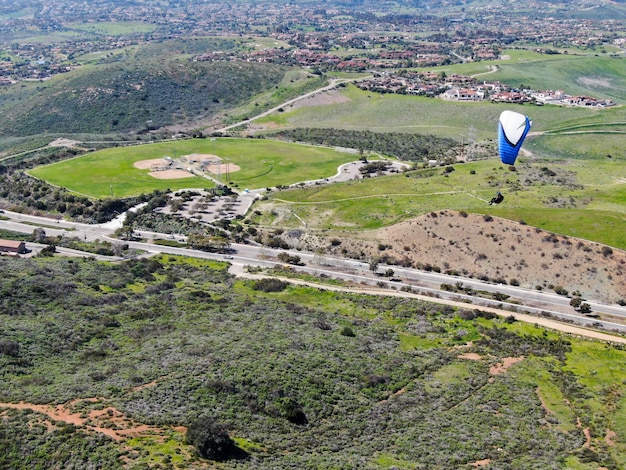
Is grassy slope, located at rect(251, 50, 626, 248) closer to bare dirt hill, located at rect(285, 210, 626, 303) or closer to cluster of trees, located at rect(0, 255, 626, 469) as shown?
bare dirt hill, located at rect(285, 210, 626, 303)

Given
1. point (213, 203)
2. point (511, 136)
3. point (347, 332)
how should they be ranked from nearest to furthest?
point (347, 332) → point (511, 136) → point (213, 203)

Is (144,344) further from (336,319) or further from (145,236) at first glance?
(145,236)

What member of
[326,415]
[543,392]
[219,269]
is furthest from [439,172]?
[326,415]

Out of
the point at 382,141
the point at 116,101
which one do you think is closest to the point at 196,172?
the point at 382,141

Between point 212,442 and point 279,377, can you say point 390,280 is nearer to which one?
point 279,377

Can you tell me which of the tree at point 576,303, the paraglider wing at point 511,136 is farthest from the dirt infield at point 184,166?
the tree at point 576,303

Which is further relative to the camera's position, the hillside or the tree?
the hillside

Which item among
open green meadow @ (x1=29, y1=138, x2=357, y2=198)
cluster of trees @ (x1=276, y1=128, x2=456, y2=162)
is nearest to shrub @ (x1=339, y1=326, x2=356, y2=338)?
Result: open green meadow @ (x1=29, y1=138, x2=357, y2=198)
